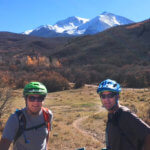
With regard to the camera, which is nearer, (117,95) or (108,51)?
(117,95)

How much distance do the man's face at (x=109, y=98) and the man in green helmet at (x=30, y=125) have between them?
0.75 m

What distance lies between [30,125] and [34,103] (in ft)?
0.90

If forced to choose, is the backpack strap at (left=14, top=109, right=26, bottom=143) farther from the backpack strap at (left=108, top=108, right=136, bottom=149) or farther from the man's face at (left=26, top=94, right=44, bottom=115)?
the backpack strap at (left=108, top=108, right=136, bottom=149)

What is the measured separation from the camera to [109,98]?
2693 millimetres

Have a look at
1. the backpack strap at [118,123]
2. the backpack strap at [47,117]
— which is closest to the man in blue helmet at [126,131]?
the backpack strap at [118,123]

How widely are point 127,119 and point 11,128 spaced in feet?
4.18

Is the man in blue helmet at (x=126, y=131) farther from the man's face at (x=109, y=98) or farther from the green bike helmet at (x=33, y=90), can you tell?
the green bike helmet at (x=33, y=90)

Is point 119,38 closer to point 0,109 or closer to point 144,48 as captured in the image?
point 144,48

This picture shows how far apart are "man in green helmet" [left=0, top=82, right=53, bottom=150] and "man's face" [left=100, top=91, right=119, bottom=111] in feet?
2.48

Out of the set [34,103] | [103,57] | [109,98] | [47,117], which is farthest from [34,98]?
[103,57]

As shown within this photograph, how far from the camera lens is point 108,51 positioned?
205ft

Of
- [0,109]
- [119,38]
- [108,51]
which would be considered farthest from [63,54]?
[0,109]

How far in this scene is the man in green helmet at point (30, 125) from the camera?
2.42 meters

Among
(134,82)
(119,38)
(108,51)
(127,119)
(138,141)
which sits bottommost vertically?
(134,82)
